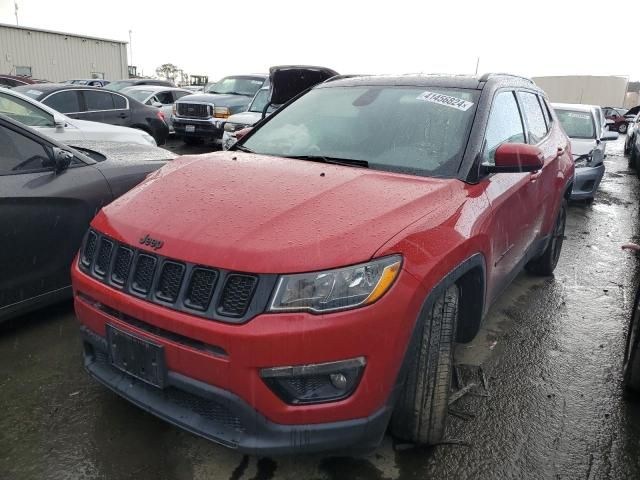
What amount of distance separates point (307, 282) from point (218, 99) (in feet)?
37.5

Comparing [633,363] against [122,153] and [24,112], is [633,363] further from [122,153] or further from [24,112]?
[24,112]

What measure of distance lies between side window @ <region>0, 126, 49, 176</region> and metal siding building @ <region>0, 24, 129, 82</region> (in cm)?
3253

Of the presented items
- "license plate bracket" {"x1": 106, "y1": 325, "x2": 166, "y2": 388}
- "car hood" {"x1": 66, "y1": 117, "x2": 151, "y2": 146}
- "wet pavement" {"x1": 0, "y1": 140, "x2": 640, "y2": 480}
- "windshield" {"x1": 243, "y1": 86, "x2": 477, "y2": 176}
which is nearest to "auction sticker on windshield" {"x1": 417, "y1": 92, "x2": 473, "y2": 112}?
"windshield" {"x1": 243, "y1": 86, "x2": 477, "y2": 176}

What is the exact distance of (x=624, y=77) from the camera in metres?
36.0

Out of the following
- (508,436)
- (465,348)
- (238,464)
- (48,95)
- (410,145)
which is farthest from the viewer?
(48,95)

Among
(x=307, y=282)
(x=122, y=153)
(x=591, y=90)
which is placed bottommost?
(x=122, y=153)

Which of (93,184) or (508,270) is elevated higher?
(93,184)

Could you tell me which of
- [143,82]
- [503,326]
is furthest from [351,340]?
[143,82]

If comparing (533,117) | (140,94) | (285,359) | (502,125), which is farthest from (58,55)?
(285,359)

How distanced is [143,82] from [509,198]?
64.2 feet

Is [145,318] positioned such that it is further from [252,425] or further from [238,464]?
[238,464]

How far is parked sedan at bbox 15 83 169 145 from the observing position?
865 centimetres

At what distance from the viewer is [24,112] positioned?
20.5ft

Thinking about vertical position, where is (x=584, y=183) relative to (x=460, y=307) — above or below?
below
